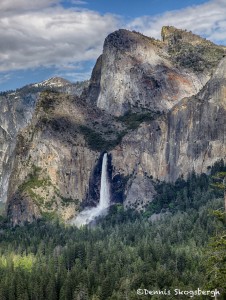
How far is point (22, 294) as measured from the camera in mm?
160375

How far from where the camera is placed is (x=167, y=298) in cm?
11881

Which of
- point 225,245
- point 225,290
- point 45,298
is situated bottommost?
point 45,298

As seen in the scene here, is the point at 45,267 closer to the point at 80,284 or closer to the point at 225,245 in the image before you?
the point at 80,284

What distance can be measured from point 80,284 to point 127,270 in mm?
21720

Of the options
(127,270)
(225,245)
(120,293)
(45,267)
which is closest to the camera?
(225,245)

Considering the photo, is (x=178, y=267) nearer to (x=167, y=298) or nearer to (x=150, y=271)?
(x=150, y=271)

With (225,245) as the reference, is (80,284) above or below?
below

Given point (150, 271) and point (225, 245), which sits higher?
point (225, 245)

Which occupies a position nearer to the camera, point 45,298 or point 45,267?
point 45,298

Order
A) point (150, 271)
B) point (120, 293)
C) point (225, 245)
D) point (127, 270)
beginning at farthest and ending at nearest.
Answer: point (127, 270)
point (150, 271)
point (120, 293)
point (225, 245)

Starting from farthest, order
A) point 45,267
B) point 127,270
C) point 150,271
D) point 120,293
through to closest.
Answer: point 45,267 < point 127,270 < point 150,271 < point 120,293

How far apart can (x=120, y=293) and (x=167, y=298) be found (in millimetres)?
21760

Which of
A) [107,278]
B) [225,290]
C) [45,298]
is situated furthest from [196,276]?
[225,290]

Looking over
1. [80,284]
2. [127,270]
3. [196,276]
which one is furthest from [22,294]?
[196,276]
